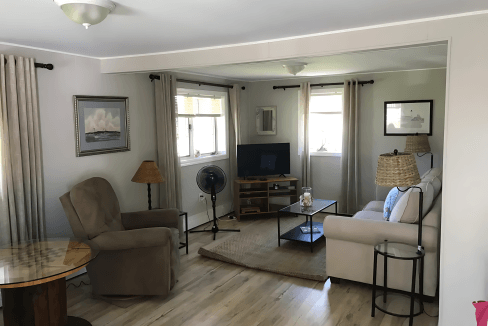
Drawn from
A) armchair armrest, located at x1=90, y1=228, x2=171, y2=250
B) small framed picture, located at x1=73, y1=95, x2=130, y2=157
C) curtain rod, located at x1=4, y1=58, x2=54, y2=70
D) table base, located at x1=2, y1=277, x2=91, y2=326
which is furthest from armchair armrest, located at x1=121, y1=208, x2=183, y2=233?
curtain rod, located at x1=4, y1=58, x2=54, y2=70

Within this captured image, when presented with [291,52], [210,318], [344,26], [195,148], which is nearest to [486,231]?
[344,26]

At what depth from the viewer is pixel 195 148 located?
600 cm

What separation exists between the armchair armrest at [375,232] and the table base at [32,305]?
7.87ft

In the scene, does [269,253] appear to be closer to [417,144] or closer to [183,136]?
A: [183,136]

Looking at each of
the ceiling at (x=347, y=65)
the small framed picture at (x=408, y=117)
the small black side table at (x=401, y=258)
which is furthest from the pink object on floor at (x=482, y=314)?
the small framed picture at (x=408, y=117)

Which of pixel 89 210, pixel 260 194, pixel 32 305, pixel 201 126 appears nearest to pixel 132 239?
pixel 89 210

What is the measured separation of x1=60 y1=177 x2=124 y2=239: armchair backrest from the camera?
348 cm

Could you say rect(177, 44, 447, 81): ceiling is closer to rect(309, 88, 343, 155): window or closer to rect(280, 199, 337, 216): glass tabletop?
rect(309, 88, 343, 155): window

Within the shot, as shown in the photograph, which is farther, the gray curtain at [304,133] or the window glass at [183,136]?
the gray curtain at [304,133]

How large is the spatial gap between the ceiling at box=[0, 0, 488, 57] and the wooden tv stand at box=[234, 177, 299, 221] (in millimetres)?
3273

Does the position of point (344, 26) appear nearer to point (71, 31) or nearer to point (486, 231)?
point (486, 231)

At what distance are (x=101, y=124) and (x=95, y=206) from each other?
112cm

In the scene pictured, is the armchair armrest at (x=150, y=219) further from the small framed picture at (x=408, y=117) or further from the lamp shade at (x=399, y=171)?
the small framed picture at (x=408, y=117)

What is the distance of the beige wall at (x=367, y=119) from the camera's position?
575cm
